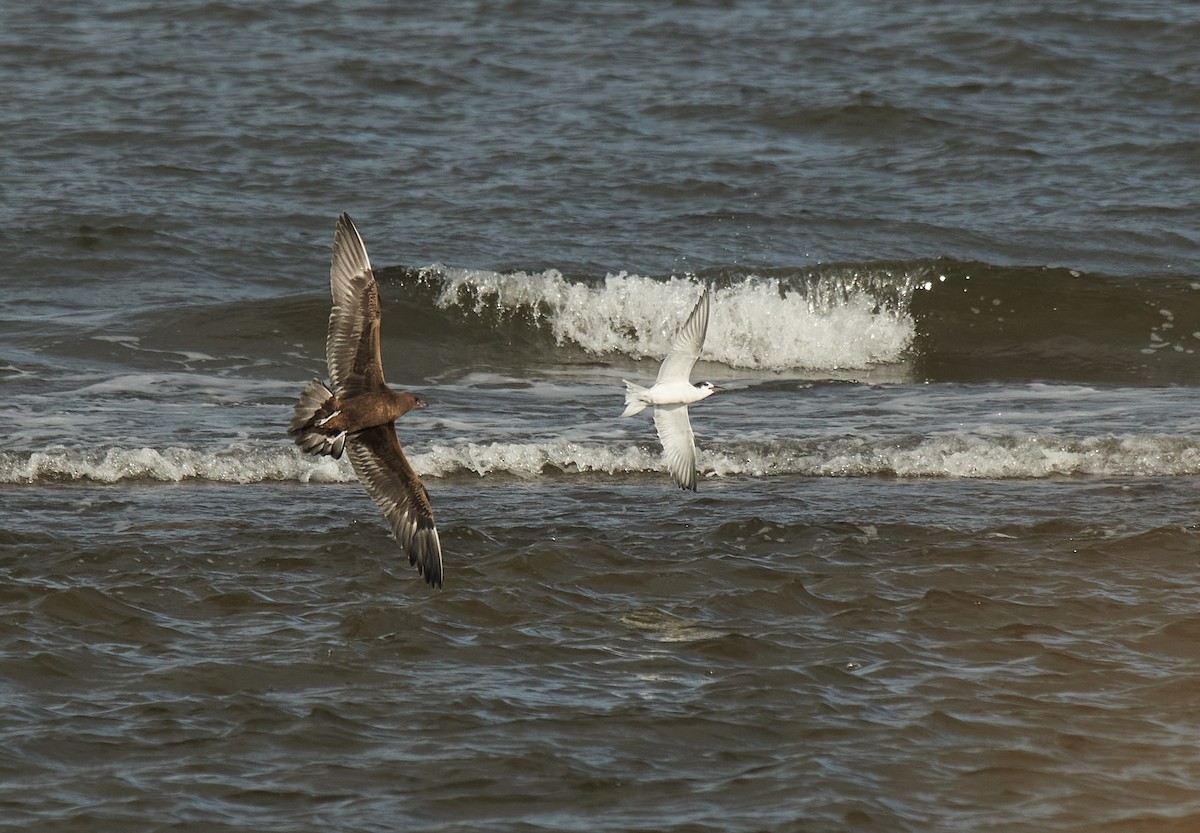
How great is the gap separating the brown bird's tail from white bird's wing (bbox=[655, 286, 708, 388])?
4.56ft

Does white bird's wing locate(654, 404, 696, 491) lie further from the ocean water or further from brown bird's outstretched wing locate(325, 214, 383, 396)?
brown bird's outstretched wing locate(325, 214, 383, 396)

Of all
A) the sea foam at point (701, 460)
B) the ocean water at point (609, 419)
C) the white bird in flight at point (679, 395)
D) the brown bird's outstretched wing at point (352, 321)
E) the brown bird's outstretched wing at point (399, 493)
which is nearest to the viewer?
the ocean water at point (609, 419)

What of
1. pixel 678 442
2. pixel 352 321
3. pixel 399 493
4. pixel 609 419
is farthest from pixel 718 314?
pixel 399 493

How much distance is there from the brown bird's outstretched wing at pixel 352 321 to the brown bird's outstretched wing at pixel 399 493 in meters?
0.23

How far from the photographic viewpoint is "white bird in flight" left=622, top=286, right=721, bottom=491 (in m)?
6.46

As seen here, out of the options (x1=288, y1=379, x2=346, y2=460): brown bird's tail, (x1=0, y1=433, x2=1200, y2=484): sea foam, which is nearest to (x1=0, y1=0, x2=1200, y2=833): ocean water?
(x1=0, y1=433, x2=1200, y2=484): sea foam

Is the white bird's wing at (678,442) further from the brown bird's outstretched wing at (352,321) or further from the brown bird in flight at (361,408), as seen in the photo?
the brown bird's outstretched wing at (352,321)

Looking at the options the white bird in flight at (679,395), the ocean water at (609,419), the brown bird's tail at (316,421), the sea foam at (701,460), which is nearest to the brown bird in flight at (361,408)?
the brown bird's tail at (316,421)

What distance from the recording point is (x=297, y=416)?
6180 mm

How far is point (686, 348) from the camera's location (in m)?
6.52

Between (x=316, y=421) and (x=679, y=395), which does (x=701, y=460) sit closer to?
(x=679, y=395)

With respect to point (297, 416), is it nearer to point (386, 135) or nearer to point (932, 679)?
point (932, 679)

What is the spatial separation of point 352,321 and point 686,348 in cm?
139

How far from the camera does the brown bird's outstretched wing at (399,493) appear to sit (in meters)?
5.99
